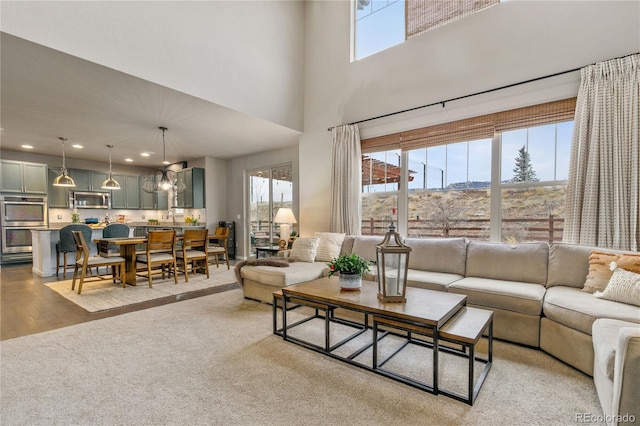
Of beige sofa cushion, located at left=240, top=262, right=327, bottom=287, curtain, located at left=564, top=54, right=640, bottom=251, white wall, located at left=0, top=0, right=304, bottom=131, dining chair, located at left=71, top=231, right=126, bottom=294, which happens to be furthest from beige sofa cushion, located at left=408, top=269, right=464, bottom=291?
dining chair, located at left=71, top=231, right=126, bottom=294

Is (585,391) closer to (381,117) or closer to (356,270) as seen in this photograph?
(356,270)

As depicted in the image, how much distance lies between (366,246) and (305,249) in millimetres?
868

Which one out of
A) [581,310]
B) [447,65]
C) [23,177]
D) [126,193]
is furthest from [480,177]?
[23,177]

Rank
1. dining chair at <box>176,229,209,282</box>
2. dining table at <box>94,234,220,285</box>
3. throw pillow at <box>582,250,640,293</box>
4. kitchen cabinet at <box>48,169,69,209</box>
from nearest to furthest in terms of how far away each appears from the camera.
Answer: throw pillow at <box>582,250,640,293</box> → dining table at <box>94,234,220,285</box> → dining chair at <box>176,229,209,282</box> → kitchen cabinet at <box>48,169,69,209</box>

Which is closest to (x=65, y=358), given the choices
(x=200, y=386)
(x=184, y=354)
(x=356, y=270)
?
(x=184, y=354)

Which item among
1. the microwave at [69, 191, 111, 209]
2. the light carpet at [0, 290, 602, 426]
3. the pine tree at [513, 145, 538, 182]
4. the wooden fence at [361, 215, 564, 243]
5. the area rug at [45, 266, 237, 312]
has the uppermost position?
the pine tree at [513, 145, 538, 182]

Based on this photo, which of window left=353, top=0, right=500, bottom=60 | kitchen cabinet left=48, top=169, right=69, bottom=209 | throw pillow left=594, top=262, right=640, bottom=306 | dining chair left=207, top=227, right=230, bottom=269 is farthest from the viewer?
kitchen cabinet left=48, top=169, right=69, bottom=209

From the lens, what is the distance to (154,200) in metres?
8.52

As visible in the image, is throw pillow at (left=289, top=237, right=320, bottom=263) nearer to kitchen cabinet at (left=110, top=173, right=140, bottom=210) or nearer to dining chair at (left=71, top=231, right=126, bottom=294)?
dining chair at (left=71, top=231, right=126, bottom=294)

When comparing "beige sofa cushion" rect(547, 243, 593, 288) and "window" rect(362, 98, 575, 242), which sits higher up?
"window" rect(362, 98, 575, 242)

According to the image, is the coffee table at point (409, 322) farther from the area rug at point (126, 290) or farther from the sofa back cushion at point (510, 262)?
the area rug at point (126, 290)

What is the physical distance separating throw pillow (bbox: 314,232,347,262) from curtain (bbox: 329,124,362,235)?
1.40 ft

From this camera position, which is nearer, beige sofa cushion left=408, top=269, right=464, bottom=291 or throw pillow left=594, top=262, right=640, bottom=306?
throw pillow left=594, top=262, right=640, bottom=306

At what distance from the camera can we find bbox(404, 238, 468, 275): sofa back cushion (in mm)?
3262
